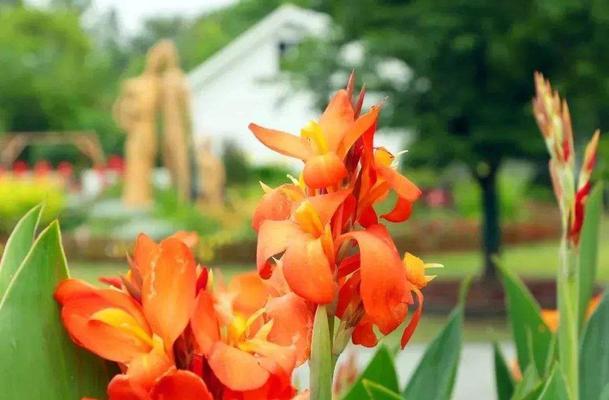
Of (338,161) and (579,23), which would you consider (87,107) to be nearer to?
(579,23)

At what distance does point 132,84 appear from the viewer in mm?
16953

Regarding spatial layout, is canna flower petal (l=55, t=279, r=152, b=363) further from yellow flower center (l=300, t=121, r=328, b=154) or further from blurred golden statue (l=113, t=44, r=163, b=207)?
blurred golden statue (l=113, t=44, r=163, b=207)

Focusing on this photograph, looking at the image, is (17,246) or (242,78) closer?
(17,246)

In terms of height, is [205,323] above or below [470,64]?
above

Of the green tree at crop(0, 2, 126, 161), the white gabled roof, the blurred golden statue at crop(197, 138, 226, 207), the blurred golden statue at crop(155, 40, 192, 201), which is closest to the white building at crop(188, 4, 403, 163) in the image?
the white gabled roof

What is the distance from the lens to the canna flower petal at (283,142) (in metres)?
0.50

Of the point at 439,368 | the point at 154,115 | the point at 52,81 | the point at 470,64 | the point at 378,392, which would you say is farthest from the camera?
the point at 52,81

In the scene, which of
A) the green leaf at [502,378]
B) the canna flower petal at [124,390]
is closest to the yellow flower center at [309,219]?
the canna flower petal at [124,390]

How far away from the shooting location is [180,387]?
505mm

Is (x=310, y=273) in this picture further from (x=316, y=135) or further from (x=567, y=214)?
(x=567, y=214)

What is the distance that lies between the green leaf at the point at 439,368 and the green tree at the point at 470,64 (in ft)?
27.4

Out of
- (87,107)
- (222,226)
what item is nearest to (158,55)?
(222,226)

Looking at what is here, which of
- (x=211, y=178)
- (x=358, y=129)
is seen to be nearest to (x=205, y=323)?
(x=358, y=129)

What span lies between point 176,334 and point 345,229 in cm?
9
